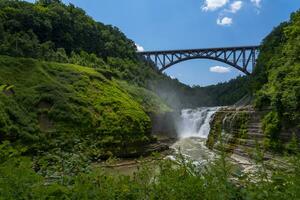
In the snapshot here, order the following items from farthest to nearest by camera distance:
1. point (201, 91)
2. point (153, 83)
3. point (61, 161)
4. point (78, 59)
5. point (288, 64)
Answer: point (201, 91)
point (153, 83)
point (78, 59)
point (288, 64)
point (61, 161)

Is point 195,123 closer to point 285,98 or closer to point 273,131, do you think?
point 273,131

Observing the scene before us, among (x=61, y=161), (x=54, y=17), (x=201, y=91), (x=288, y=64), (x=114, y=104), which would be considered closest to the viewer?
(x=61, y=161)

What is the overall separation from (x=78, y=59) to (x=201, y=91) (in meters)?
40.5

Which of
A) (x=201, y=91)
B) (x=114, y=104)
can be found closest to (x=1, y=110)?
(x=114, y=104)

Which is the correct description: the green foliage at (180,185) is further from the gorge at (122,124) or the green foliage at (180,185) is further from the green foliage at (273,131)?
the green foliage at (273,131)

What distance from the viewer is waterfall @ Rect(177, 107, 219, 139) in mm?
40356

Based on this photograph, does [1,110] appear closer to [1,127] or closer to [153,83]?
[1,127]

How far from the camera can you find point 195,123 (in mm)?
42562

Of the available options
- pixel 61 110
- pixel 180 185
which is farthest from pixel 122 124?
pixel 180 185

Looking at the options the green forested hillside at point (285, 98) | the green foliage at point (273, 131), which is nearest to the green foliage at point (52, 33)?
the green forested hillside at point (285, 98)

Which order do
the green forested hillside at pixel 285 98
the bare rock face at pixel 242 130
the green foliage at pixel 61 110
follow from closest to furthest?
the green forested hillside at pixel 285 98 < the green foliage at pixel 61 110 < the bare rock face at pixel 242 130

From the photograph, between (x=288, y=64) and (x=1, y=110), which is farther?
(x=288, y=64)

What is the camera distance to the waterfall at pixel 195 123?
40.4m

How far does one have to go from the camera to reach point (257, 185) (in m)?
2.92
